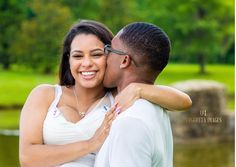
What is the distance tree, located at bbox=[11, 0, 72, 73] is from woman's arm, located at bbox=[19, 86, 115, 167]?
59.3 ft

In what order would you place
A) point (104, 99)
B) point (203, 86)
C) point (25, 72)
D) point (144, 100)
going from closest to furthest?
point (144, 100) < point (104, 99) < point (203, 86) < point (25, 72)

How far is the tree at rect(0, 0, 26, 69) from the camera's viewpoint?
21.8 m

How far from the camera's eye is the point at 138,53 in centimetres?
201

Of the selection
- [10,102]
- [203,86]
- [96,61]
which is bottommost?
[10,102]

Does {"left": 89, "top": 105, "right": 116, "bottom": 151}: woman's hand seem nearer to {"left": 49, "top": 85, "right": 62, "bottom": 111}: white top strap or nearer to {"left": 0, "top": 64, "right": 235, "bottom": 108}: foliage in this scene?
{"left": 49, "top": 85, "right": 62, "bottom": 111}: white top strap

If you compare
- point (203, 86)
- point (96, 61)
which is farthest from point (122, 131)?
point (203, 86)

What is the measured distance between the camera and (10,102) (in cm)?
1820

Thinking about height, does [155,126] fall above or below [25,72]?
above

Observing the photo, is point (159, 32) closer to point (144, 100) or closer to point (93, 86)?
point (144, 100)

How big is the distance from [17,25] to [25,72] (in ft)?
5.90

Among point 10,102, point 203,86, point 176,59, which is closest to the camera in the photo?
point 203,86

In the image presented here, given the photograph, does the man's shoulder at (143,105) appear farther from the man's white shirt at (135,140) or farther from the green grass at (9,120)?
the green grass at (9,120)

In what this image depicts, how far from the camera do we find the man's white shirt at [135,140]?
182cm

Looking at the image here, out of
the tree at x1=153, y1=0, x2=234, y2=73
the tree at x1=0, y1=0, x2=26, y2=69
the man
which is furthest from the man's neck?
the tree at x1=153, y1=0, x2=234, y2=73
